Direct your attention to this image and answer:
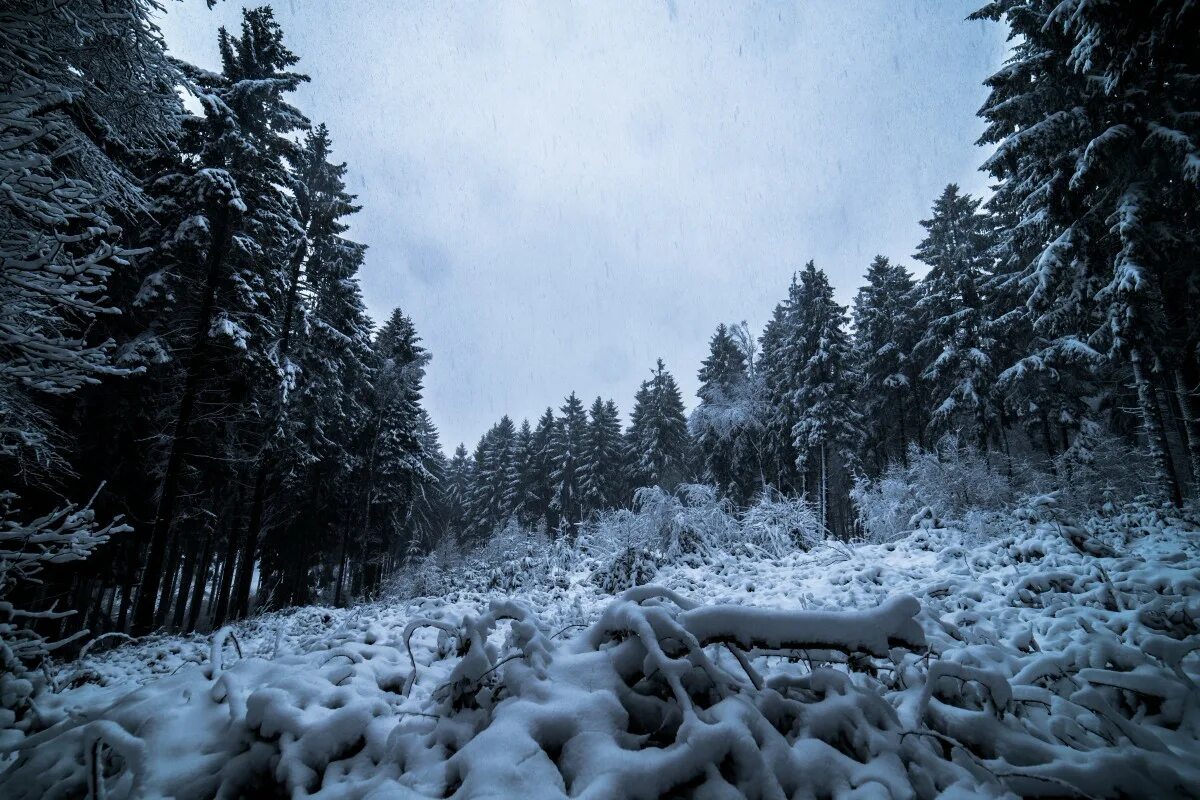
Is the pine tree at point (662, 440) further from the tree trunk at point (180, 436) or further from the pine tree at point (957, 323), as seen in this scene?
the tree trunk at point (180, 436)

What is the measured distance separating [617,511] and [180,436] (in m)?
11.8

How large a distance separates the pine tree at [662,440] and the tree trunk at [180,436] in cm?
2663

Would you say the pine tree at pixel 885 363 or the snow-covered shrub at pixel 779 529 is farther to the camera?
the pine tree at pixel 885 363

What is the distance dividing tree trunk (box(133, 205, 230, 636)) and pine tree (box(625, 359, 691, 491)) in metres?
26.6

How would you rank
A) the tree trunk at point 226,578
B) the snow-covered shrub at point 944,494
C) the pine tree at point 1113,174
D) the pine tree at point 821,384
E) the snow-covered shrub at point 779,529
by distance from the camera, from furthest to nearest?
the pine tree at point 821,384 < the tree trunk at point 226,578 < the snow-covered shrub at point 944,494 < the snow-covered shrub at point 779,529 < the pine tree at point 1113,174

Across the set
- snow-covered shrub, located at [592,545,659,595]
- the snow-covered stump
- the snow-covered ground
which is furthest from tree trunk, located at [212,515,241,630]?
the snow-covered stump

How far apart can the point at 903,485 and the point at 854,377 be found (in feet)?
38.2

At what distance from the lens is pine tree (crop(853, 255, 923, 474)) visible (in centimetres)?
2608

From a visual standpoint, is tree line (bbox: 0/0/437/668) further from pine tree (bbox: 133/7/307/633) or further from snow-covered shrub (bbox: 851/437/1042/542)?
snow-covered shrub (bbox: 851/437/1042/542)

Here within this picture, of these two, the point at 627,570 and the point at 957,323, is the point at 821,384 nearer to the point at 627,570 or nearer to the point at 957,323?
the point at 957,323

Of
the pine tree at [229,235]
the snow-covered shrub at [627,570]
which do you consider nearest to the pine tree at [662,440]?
the snow-covered shrub at [627,570]

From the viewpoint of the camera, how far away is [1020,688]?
232 cm

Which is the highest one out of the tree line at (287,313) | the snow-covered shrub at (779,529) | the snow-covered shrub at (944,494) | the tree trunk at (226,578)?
the tree line at (287,313)

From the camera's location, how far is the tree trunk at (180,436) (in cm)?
952
